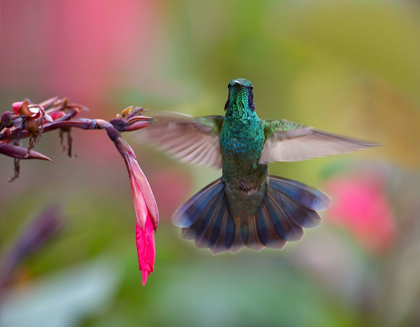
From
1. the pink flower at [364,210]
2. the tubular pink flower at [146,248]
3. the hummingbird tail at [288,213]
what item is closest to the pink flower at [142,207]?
the tubular pink flower at [146,248]

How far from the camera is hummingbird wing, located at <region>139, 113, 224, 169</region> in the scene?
3.99 feet

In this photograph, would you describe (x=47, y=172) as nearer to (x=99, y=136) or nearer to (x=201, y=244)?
(x=99, y=136)

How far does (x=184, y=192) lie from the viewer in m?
1.99

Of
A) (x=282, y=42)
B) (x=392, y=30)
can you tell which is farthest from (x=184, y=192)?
(x=392, y=30)

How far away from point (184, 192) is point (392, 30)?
90 cm

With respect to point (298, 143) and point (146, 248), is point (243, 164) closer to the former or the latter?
point (298, 143)

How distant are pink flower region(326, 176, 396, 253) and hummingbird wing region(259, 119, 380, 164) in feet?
1.96

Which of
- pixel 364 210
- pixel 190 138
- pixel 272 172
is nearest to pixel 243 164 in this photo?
pixel 190 138

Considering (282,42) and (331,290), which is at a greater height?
(282,42)

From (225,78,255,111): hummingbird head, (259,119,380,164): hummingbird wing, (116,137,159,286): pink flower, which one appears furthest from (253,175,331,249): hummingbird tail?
(116,137,159,286): pink flower

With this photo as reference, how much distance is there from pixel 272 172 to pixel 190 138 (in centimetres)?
48

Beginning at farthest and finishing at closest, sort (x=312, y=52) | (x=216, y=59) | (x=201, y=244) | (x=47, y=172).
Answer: (x=47, y=172)
(x=216, y=59)
(x=312, y=52)
(x=201, y=244)

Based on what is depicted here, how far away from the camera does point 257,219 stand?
1.38 m

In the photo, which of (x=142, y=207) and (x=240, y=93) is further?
(x=240, y=93)
